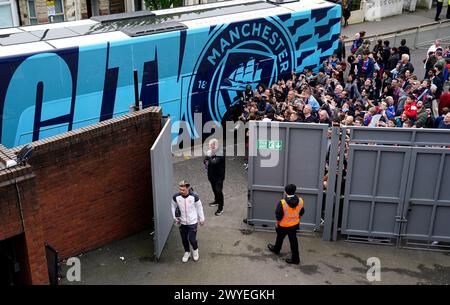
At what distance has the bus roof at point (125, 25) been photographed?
1255 centimetres

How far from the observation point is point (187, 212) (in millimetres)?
9883

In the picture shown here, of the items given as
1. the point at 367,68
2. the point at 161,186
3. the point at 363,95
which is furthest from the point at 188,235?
the point at 367,68

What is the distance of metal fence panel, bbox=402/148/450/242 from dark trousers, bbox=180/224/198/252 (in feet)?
12.9

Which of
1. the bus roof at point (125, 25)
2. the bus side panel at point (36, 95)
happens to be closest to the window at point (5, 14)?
the bus roof at point (125, 25)

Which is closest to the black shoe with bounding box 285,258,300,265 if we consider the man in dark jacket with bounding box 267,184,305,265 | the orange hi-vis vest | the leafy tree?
the man in dark jacket with bounding box 267,184,305,265

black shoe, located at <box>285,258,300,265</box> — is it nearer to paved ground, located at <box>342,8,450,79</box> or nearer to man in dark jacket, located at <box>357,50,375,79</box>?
man in dark jacket, located at <box>357,50,375,79</box>

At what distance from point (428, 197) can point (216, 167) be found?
411 cm

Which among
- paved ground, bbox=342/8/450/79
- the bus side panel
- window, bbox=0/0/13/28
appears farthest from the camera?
paved ground, bbox=342/8/450/79

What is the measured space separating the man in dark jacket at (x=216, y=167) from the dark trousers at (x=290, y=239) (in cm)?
194

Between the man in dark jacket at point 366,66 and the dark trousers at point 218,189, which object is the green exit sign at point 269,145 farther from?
the man in dark jacket at point 366,66

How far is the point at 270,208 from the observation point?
11.3m

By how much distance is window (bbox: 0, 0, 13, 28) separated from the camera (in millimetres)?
21281

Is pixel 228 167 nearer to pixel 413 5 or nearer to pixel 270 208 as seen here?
pixel 270 208

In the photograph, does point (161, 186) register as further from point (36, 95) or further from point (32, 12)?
point (32, 12)
